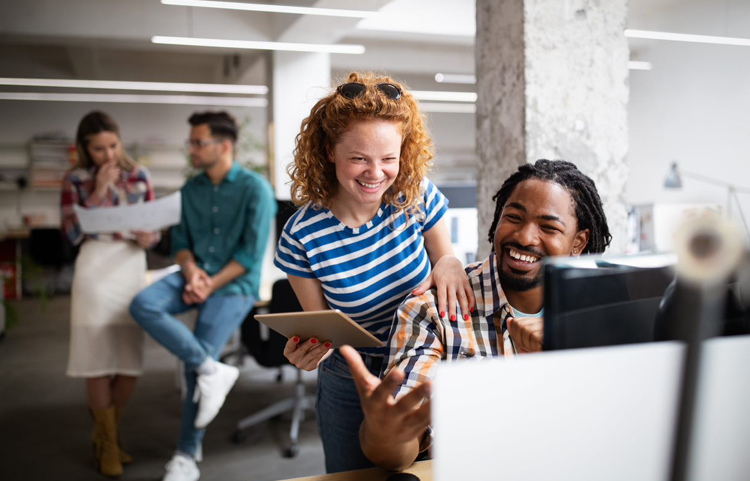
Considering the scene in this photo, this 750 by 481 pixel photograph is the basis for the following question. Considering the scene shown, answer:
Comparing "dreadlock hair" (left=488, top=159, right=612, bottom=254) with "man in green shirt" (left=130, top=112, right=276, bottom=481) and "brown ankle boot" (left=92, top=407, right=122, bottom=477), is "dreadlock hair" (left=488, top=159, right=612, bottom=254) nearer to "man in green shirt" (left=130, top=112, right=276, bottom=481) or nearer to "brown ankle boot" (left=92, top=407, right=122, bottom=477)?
"man in green shirt" (left=130, top=112, right=276, bottom=481)

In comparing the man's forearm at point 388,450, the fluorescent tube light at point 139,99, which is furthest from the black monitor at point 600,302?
the fluorescent tube light at point 139,99

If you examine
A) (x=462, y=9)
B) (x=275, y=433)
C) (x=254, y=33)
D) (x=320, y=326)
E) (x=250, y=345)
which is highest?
(x=462, y=9)

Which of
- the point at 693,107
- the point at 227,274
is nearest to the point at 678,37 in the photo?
the point at 693,107

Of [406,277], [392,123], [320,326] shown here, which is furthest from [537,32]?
[320,326]

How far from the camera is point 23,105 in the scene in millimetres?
9547

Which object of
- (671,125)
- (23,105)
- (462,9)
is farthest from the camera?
(23,105)

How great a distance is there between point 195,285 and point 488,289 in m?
1.98

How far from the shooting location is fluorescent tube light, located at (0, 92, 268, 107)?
938 centimetres

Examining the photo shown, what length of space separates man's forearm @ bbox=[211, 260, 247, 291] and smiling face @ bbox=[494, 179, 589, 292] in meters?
1.95

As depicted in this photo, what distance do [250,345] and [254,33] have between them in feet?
13.3

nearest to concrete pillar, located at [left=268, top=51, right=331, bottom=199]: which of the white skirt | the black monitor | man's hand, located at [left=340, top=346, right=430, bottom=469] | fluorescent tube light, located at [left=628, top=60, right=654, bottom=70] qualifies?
the white skirt

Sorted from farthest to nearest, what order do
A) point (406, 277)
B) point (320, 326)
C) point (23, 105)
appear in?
point (23, 105), point (406, 277), point (320, 326)

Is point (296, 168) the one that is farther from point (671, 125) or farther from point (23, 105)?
point (23, 105)

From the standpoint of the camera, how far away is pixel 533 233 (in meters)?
1.27
